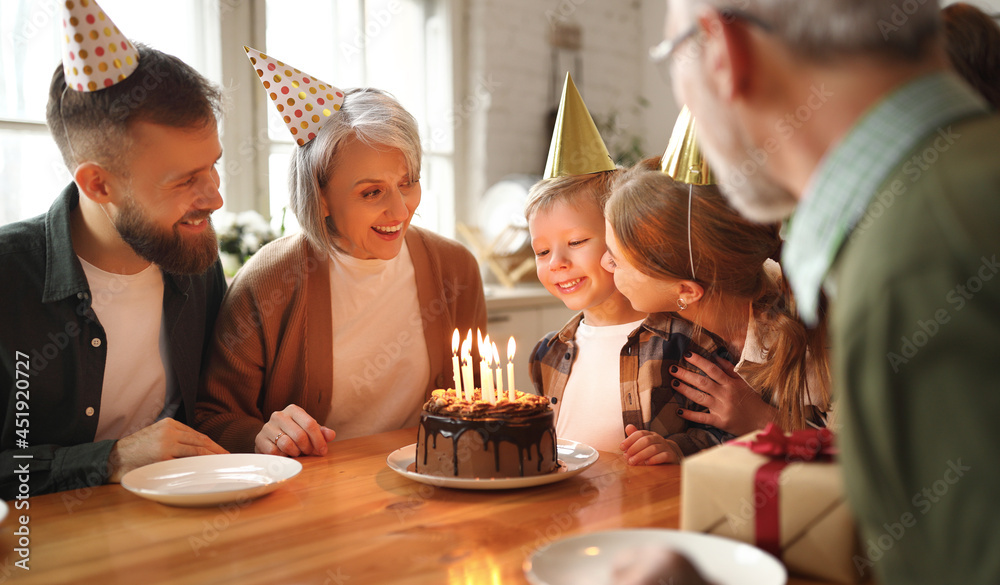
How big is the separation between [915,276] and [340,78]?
3.53 metres

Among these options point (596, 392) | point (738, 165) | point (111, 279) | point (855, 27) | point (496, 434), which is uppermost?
point (855, 27)

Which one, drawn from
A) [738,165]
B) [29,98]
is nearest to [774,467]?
[738,165]

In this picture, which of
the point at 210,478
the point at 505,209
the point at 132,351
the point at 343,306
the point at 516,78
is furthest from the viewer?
the point at 516,78

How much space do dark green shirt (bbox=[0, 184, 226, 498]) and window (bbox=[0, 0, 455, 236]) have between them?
118 cm

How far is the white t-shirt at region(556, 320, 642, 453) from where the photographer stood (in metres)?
1.73

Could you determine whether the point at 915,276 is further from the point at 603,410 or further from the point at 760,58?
the point at 603,410

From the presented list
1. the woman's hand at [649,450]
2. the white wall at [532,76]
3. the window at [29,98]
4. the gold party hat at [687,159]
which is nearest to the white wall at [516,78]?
the white wall at [532,76]

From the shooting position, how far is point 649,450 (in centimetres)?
134

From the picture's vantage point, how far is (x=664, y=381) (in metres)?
1.65

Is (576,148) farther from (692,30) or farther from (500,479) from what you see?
(692,30)

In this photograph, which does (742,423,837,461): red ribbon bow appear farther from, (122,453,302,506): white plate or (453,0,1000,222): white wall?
(453,0,1000,222): white wall

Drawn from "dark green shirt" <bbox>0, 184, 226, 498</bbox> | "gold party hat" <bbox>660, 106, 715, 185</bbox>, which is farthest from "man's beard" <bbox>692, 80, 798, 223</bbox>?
"dark green shirt" <bbox>0, 184, 226, 498</bbox>

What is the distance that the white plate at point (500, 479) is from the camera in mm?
1165

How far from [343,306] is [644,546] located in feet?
3.95
